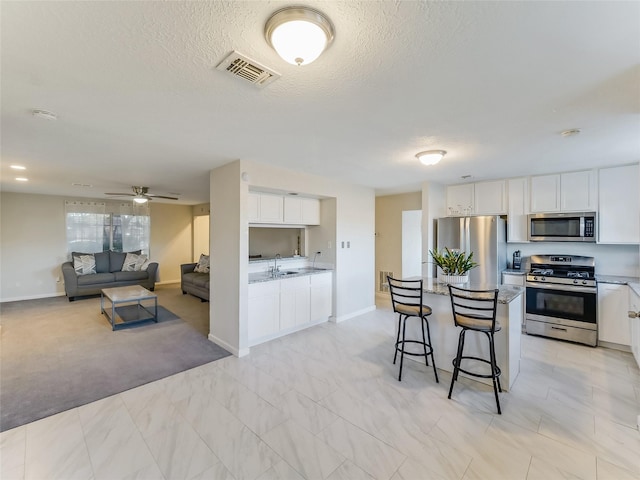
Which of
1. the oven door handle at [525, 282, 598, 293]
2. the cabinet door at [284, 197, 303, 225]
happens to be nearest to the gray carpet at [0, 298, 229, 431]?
the cabinet door at [284, 197, 303, 225]

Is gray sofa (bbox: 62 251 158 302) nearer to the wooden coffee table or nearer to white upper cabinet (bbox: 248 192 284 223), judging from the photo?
the wooden coffee table

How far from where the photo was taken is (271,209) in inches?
167

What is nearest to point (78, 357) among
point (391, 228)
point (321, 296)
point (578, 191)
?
point (321, 296)

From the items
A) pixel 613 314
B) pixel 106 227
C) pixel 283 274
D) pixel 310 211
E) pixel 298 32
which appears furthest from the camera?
pixel 106 227

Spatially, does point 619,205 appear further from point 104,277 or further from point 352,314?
point 104,277

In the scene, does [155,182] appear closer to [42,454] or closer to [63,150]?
[63,150]

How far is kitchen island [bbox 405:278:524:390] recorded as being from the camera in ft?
8.86

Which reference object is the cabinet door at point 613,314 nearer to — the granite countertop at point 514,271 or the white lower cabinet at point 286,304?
the granite countertop at point 514,271

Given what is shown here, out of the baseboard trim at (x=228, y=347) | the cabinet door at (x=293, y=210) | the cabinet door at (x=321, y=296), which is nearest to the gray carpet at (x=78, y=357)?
the baseboard trim at (x=228, y=347)

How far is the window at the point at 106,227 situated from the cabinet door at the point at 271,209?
5.13 meters

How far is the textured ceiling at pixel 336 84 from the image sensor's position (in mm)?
1246

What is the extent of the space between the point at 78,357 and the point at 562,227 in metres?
6.72

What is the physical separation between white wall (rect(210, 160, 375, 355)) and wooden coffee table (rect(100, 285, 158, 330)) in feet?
5.50

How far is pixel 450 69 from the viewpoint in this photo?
5.31 ft
